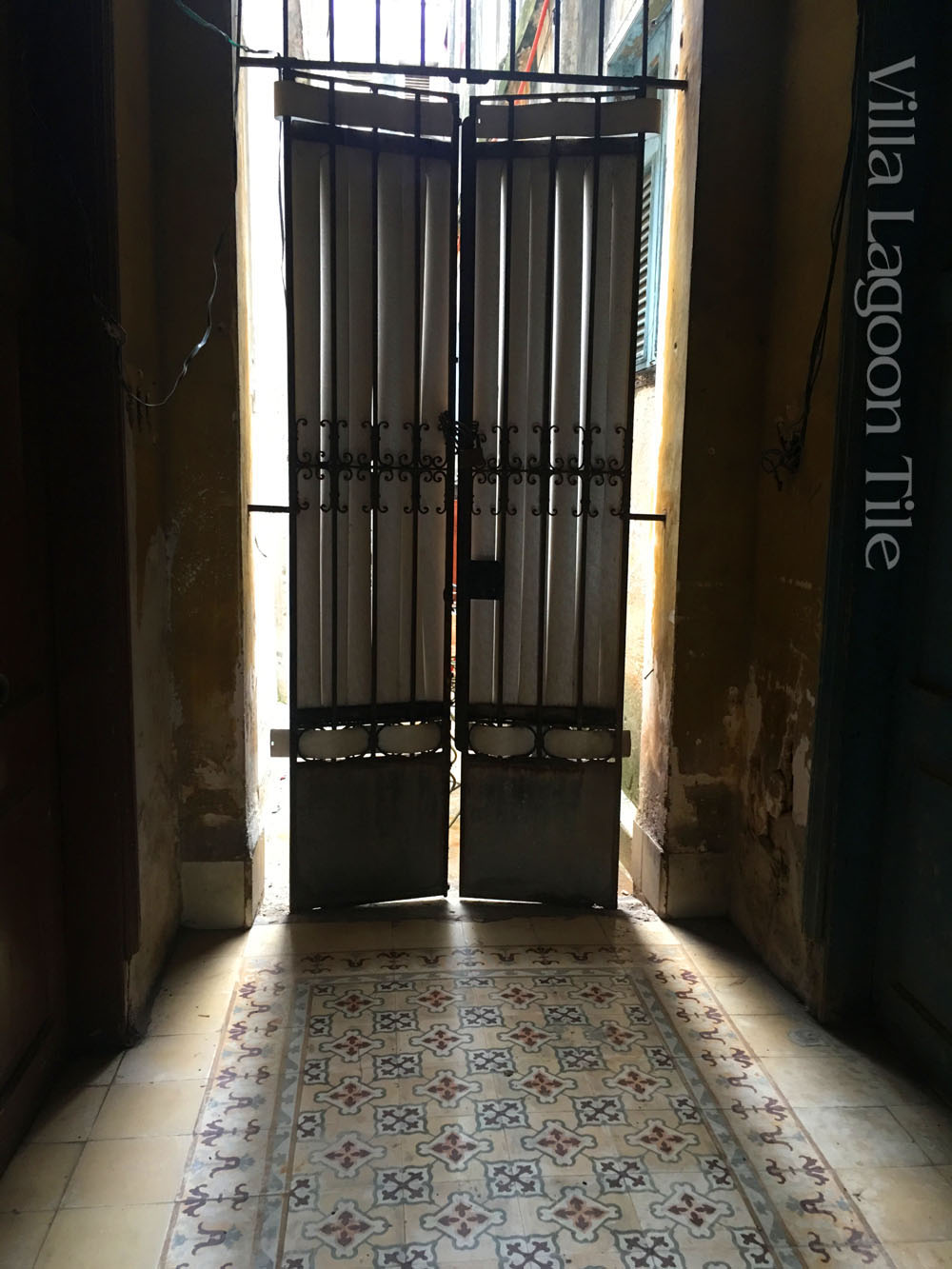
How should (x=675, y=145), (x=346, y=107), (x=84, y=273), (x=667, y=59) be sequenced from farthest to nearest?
(x=667, y=59) < (x=675, y=145) < (x=346, y=107) < (x=84, y=273)

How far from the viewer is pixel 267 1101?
215 cm

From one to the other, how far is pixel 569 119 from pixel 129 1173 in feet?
10.1

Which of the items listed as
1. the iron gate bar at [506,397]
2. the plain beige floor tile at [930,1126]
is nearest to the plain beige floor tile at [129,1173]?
the plain beige floor tile at [930,1126]

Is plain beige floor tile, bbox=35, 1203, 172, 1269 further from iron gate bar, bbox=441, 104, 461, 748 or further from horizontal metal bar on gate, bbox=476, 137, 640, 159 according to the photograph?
horizontal metal bar on gate, bbox=476, 137, 640, 159

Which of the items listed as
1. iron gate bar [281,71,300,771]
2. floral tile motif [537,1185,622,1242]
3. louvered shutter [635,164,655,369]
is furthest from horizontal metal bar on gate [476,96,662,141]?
floral tile motif [537,1185,622,1242]

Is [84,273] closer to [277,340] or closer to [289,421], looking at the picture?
[289,421]

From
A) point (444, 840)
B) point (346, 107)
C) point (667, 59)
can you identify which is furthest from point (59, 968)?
point (667, 59)

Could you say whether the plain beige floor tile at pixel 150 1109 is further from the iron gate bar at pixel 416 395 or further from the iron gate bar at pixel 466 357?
the iron gate bar at pixel 466 357

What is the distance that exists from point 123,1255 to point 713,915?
208cm

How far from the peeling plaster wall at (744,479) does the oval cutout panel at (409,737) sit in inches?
31.0

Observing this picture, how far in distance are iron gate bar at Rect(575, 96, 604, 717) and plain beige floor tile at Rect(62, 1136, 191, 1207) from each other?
1773 millimetres

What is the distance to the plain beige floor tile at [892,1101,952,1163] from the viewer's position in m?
2.01

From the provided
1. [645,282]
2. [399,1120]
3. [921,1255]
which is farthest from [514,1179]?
[645,282]

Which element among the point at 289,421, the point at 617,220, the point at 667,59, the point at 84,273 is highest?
the point at 667,59
